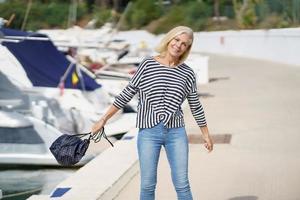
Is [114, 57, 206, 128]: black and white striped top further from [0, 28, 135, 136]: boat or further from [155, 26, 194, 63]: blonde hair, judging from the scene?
[0, 28, 135, 136]: boat

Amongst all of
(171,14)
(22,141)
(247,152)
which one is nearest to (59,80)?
(22,141)

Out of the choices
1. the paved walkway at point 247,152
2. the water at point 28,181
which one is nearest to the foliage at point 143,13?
the paved walkway at point 247,152

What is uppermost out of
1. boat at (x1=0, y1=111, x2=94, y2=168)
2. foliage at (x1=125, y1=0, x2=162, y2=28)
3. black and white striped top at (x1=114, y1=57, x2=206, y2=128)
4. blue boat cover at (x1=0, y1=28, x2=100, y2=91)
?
black and white striped top at (x1=114, y1=57, x2=206, y2=128)

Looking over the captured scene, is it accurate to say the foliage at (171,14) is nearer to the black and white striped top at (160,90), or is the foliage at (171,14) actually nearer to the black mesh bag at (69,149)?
the black mesh bag at (69,149)

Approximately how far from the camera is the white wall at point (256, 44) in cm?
2906

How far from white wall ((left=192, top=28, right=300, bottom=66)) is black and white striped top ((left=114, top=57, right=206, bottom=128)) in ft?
74.1

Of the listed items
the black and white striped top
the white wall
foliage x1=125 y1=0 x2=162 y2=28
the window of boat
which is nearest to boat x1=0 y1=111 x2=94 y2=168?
the window of boat

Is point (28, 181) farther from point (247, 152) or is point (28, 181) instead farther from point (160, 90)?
point (160, 90)

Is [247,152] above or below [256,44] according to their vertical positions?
above

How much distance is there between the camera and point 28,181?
1080 centimetres

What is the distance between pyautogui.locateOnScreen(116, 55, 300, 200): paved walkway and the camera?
306 inches

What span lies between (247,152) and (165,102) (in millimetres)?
4637

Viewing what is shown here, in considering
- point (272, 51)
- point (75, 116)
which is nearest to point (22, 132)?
point (75, 116)

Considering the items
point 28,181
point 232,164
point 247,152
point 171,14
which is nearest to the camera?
point 232,164
